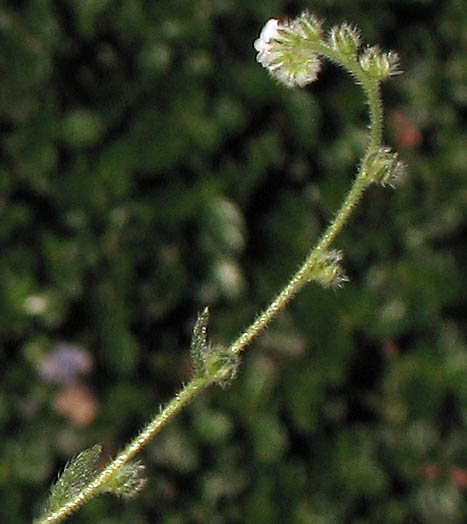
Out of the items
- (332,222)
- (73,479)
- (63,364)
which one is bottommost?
(63,364)

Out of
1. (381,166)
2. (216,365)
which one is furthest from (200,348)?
(381,166)

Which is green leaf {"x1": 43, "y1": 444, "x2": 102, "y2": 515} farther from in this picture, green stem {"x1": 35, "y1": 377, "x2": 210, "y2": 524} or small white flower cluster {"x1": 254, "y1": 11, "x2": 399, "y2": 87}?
small white flower cluster {"x1": 254, "y1": 11, "x2": 399, "y2": 87}

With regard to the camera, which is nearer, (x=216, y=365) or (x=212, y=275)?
(x=216, y=365)

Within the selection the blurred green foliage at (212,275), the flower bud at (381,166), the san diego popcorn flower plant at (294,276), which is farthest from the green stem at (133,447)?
the blurred green foliage at (212,275)

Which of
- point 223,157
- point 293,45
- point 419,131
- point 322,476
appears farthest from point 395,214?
point 293,45

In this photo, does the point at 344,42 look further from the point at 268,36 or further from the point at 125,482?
the point at 125,482

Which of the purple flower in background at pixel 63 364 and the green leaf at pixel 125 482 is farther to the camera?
the purple flower in background at pixel 63 364

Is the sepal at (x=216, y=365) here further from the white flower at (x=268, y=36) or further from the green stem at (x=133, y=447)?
the white flower at (x=268, y=36)
